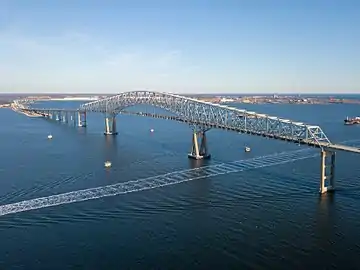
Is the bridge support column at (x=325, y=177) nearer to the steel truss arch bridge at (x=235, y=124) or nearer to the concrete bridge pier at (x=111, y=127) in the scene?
the steel truss arch bridge at (x=235, y=124)

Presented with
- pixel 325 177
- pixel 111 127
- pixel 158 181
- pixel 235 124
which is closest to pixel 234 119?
pixel 235 124

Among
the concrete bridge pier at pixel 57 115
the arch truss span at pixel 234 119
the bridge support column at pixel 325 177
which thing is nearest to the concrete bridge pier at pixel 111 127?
the arch truss span at pixel 234 119

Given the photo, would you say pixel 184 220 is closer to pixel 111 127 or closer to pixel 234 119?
pixel 234 119

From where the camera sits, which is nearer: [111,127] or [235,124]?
[235,124]

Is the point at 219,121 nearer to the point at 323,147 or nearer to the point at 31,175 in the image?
the point at 323,147

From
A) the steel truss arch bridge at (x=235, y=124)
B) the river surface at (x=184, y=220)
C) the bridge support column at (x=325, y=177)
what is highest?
the steel truss arch bridge at (x=235, y=124)

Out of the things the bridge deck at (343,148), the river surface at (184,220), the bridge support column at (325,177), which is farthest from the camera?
the bridge support column at (325,177)

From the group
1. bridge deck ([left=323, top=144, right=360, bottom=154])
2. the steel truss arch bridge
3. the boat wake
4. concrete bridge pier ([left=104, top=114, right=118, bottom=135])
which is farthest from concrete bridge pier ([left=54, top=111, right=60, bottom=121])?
bridge deck ([left=323, top=144, right=360, bottom=154])
